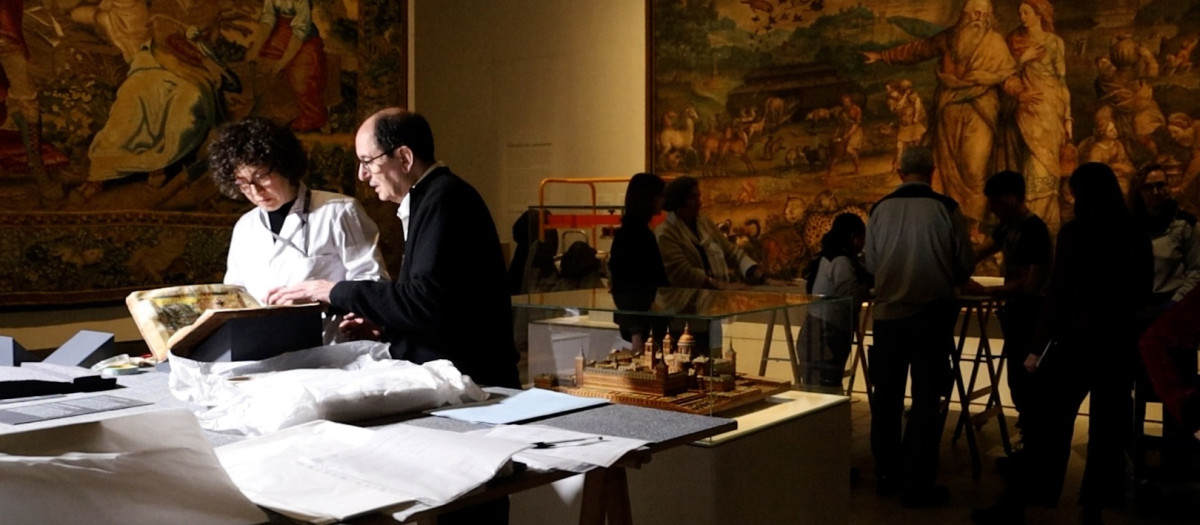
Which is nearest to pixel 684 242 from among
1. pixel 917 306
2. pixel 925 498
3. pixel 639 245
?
pixel 639 245

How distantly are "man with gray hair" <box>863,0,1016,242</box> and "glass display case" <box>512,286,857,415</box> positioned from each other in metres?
5.81

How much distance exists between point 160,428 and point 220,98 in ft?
26.2

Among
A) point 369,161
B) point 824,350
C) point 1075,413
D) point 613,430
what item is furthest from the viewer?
point 1075,413

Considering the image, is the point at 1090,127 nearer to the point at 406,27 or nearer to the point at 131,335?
the point at 406,27

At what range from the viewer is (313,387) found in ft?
9.68

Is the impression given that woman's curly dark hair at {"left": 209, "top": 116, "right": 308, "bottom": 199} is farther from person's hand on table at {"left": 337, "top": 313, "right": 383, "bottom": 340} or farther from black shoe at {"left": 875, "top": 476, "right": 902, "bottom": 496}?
black shoe at {"left": 875, "top": 476, "right": 902, "bottom": 496}

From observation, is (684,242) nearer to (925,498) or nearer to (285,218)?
(925,498)

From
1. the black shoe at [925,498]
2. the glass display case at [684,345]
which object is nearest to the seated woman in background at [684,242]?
the black shoe at [925,498]

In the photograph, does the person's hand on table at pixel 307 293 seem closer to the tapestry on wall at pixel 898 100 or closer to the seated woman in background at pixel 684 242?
the seated woman in background at pixel 684 242

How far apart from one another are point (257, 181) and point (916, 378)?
398 centimetres

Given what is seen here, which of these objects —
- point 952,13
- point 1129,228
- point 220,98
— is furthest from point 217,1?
point 1129,228

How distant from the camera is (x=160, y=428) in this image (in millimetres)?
2152

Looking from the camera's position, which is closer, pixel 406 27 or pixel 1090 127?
pixel 1090 127

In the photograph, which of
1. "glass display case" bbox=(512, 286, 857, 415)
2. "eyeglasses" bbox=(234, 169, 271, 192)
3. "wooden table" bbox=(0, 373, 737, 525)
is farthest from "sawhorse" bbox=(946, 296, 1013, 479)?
"wooden table" bbox=(0, 373, 737, 525)
